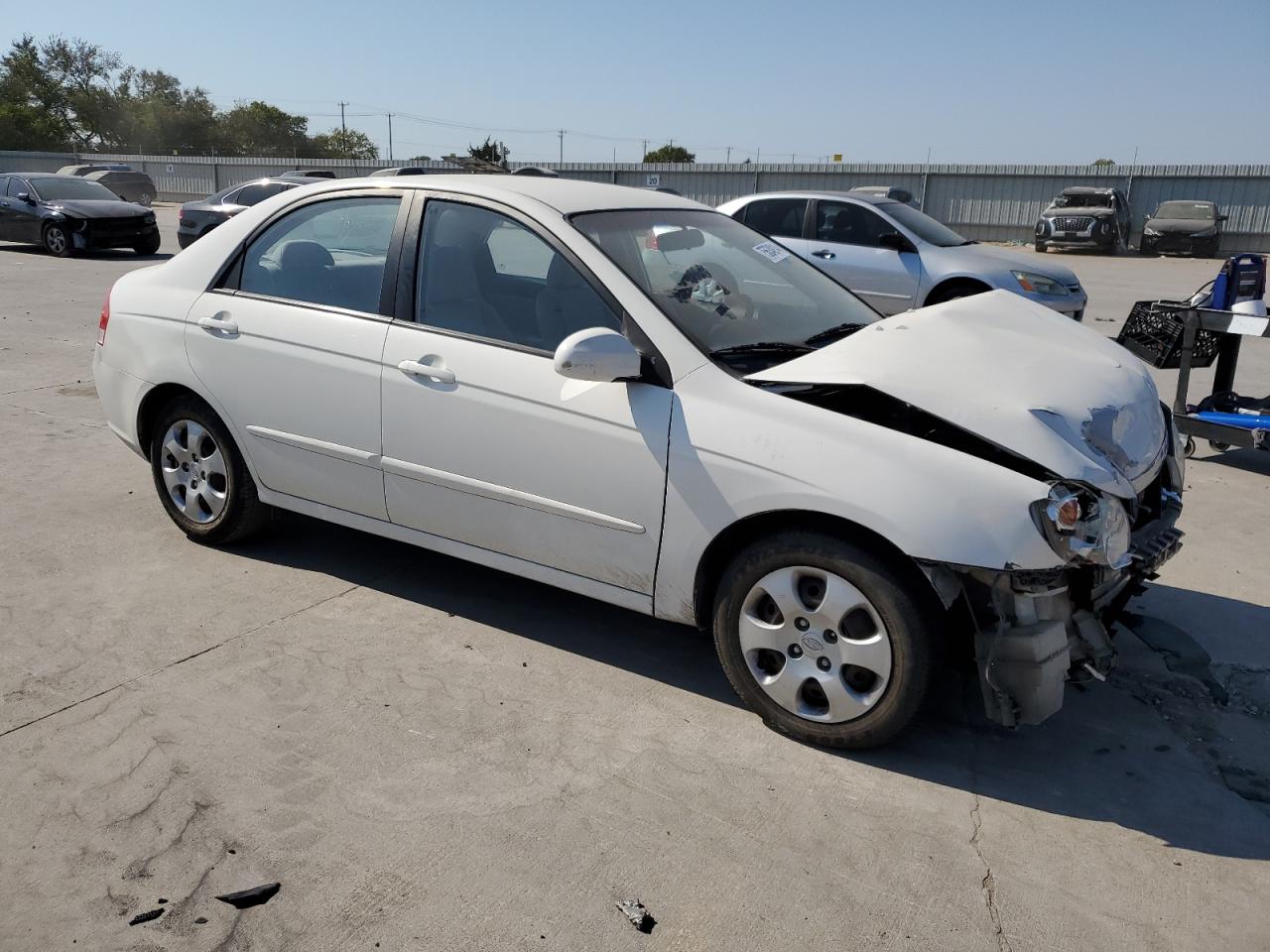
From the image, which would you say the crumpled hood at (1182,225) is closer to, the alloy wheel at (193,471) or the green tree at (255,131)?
the alloy wheel at (193,471)

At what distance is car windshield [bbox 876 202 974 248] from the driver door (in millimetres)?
7693

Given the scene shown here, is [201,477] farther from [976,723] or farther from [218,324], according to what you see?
[976,723]

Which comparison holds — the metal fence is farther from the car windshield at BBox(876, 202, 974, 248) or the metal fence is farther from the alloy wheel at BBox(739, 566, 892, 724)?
the alloy wheel at BBox(739, 566, 892, 724)

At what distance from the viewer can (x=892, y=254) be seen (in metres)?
10.6

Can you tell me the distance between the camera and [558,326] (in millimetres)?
3785

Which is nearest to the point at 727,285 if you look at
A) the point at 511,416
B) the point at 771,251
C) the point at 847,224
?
the point at 771,251

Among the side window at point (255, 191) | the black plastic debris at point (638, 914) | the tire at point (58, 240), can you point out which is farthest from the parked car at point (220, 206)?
the black plastic debris at point (638, 914)

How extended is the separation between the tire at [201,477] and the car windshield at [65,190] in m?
17.1

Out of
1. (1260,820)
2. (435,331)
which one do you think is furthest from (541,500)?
(1260,820)

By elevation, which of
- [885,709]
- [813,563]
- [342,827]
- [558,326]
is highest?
[558,326]

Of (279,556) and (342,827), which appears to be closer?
(342,827)

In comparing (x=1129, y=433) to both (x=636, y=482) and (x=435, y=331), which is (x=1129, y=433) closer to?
(x=636, y=482)

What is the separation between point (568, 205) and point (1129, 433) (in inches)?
84.9

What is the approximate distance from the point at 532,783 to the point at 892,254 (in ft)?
28.3
